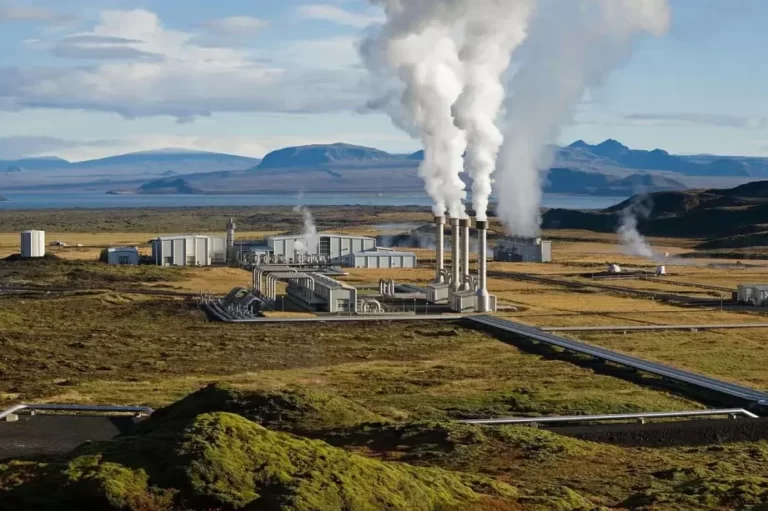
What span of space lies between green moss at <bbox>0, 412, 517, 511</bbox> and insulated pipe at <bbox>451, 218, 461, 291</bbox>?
158 feet

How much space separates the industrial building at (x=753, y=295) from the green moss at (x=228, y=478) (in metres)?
54.6

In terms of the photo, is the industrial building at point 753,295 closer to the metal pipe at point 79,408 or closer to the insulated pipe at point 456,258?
the insulated pipe at point 456,258

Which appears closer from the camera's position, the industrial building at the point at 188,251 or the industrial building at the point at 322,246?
the industrial building at the point at 188,251

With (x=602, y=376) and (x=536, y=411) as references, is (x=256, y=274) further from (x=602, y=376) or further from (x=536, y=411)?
(x=536, y=411)

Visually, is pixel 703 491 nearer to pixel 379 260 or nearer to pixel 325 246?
pixel 379 260

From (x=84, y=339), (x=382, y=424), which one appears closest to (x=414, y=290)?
(x=84, y=339)

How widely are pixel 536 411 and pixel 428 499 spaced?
15.2 meters

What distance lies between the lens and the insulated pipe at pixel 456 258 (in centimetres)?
7444

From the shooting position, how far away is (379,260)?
110062 millimetres

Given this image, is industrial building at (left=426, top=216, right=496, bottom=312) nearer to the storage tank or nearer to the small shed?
the small shed

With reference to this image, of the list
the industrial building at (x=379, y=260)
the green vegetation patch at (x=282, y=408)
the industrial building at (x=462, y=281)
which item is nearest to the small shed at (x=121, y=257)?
the industrial building at (x=379, y=260)

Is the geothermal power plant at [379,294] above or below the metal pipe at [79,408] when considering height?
above

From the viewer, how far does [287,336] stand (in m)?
59.3

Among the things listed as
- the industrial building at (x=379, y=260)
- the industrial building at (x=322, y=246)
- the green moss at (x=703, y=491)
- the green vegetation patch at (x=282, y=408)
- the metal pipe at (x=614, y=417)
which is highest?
the industrial building at (x=322, y=246)
